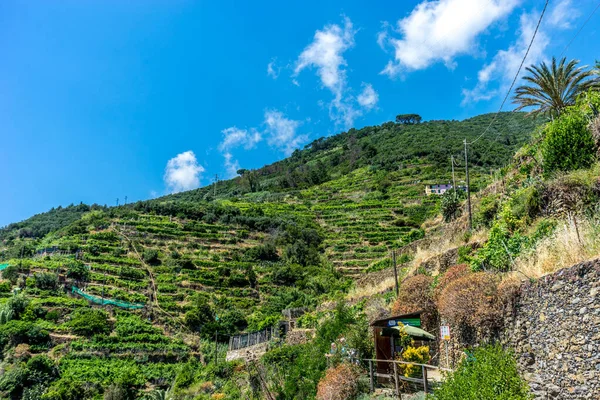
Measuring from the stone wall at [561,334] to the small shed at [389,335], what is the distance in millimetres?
4312

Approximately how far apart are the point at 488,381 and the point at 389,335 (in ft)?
21.0

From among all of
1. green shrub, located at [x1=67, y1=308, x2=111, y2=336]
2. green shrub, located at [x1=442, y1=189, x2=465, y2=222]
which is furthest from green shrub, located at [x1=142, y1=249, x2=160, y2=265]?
green shrub, located at [x1=442, y1=189, x2=465, y2=222]

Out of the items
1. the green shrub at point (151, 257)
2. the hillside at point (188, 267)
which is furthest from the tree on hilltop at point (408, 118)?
the green shrub at point (151, 257)

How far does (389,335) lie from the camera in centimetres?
1317

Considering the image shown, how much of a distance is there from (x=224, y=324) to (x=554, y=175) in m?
34.2

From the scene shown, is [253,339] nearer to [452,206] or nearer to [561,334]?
[452,206]

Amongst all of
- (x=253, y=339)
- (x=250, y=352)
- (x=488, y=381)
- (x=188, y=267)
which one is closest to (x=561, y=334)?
(x=488, y=381)

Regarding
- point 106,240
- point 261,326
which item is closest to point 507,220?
point 261,326

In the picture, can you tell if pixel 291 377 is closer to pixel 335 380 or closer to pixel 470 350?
pixel 335 380

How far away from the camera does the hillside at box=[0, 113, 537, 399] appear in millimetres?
35031

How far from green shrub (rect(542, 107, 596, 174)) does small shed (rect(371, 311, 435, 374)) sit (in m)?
6.15

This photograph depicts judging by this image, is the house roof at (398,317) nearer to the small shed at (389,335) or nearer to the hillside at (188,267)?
the small shed at (389,335)

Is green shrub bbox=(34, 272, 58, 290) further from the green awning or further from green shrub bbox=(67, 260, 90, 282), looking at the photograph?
the green awning

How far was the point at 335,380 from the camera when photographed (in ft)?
42.0
